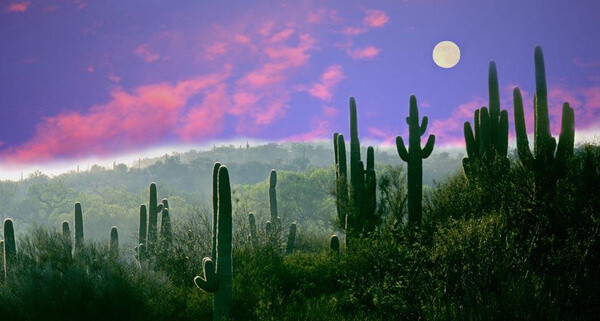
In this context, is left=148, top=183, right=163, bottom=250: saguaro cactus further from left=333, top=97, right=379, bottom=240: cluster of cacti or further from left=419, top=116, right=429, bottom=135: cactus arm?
left=419, top=116, right=429, bottom=135: cactus arm

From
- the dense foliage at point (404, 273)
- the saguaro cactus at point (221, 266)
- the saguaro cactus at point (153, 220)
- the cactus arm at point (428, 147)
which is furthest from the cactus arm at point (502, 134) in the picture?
the saguaro cactus at point (153, 220)

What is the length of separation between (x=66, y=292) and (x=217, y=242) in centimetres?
346

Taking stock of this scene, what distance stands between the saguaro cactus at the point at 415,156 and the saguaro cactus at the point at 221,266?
722cm

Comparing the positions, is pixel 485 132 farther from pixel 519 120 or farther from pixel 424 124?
pixel 424 124

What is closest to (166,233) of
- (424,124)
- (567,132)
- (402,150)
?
(402,150)

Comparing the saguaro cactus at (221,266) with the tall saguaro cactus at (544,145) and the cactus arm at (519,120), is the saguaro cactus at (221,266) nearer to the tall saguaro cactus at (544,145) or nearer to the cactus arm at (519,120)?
the tall saguaro cactus at (544,145)

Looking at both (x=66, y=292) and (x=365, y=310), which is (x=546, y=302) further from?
(x=66, y=292)

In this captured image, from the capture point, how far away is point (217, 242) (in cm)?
1041

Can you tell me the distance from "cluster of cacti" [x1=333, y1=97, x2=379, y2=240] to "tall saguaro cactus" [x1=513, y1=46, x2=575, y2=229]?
548 cm

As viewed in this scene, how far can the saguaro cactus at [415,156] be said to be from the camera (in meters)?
15.9

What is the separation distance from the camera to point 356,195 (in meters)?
17.5

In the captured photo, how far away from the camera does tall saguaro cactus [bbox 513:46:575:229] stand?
12969mm

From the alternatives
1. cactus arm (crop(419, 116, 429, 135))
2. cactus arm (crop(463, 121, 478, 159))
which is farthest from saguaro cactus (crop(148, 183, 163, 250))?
cactus arm (crop(463, 121, 478, 159))

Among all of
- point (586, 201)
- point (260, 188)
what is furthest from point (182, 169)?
point (586, 201)
